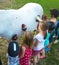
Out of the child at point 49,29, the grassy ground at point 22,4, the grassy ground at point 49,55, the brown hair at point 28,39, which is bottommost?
the grassy ground at point 49,55

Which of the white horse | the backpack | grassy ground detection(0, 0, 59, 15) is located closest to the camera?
the backpack

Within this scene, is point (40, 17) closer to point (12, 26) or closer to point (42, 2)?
point (12, 26)

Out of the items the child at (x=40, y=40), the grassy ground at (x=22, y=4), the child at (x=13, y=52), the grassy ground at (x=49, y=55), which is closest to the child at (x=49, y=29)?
the grassy ground at (x=49, y=55)

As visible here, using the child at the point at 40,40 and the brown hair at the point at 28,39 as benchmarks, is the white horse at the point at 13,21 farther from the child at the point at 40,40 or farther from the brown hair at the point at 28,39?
the brown hair at the point at 28,39

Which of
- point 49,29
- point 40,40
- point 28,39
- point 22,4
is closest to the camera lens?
point 28,39

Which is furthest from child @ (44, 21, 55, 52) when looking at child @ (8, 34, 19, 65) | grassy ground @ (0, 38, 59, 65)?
child @ (8, 34, 19, 65)

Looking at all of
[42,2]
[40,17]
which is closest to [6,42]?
[40,17]

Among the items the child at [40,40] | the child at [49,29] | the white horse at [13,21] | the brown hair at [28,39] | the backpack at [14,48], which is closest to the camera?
the backpack at [14,48]

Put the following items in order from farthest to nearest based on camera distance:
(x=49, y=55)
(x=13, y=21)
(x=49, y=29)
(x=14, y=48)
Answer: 1. (x=49, y=55)
2. (x=49, y=29)
3. (x=13, y=21)
4. (x=14, y=48)

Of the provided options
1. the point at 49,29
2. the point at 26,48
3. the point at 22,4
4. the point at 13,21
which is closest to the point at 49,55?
the point at 49,29

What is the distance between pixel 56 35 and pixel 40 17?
2.73 feet

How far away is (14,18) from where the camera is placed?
18.1ft

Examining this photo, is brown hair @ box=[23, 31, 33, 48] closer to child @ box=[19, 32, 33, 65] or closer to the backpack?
child @ box=[19, 32, 33, 65]

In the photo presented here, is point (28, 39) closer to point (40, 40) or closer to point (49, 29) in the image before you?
Answer: point (40, 40)
